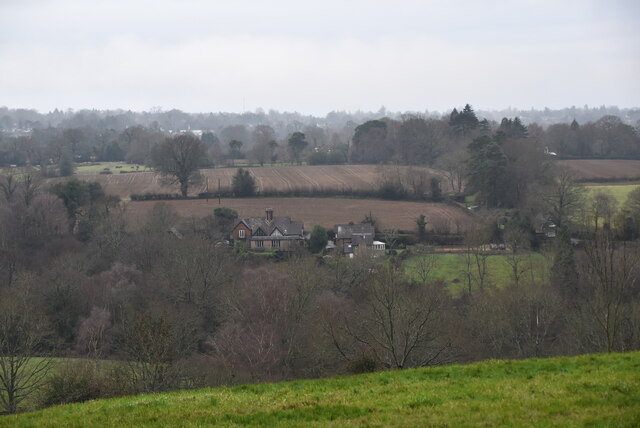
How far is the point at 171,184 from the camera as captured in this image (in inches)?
2293

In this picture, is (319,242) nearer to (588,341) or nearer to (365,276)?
(365,276)

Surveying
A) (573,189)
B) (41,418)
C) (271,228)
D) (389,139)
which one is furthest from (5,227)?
(389,139)

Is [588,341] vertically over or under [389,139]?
under

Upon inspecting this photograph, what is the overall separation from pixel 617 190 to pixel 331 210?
936 inches

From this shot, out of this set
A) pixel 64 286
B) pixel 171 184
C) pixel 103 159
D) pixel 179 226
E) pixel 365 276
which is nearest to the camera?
pixel 64 286

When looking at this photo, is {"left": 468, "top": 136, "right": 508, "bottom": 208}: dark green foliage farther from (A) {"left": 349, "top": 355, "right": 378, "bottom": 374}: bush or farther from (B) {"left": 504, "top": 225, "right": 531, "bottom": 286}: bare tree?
(A) {"left": 349, "top": 355, "right": 378, "bottom": 374}: bush

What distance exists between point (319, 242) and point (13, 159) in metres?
51.8

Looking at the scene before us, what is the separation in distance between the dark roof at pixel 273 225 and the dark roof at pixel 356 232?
9.43 feet

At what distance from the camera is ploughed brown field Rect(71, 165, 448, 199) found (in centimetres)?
6009

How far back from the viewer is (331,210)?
53344 millimetres

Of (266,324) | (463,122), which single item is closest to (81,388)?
(266,324)

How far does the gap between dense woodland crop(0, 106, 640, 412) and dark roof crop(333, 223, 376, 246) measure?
330 cm

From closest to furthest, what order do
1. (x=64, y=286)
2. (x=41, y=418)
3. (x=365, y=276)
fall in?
(x=41, y=418) → (x=64, y=286) → (x=365, y=276)

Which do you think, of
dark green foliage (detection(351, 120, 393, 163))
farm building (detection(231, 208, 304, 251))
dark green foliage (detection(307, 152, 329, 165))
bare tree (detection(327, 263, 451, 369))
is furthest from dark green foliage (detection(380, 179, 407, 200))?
bare tree (detection(327, 263, 451, 369))
